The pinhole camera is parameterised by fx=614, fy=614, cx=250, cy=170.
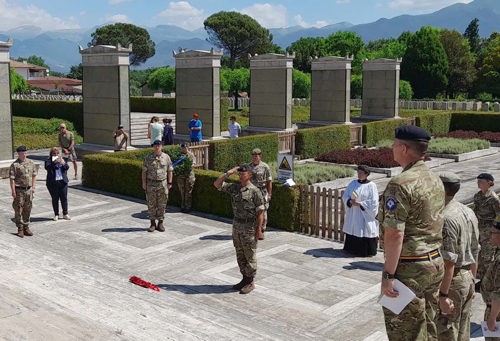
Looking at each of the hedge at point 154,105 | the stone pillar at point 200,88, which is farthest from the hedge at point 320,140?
the hedge at point 154,105

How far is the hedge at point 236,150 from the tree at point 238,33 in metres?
83.7

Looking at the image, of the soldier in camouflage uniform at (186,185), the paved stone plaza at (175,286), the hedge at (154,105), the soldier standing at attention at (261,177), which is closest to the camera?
the paved stone plaza at (175,286)

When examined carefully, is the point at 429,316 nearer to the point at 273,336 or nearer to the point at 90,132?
the point at 273,336

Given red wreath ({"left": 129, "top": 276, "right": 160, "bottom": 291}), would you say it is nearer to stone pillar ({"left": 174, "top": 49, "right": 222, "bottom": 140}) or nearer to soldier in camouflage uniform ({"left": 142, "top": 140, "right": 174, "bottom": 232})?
soldier in camouflage uniform ({"left": 142, "top": 140, "right": 174, "bottom": 232})

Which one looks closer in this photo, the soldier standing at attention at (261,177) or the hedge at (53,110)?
the soldier standing at attention at (261,177)

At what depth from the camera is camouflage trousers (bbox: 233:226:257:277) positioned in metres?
8.91

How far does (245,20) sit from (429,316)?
344 feet

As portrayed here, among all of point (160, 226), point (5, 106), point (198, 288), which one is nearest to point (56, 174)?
point (160, 226)

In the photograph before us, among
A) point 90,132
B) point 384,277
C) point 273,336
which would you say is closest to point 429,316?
point 384,277

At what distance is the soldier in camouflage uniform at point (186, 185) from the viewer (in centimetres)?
1426

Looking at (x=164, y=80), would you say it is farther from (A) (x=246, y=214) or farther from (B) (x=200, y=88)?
(A) (x=246, y=214)

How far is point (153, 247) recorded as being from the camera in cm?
1151

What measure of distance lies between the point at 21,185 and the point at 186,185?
3.78 metres

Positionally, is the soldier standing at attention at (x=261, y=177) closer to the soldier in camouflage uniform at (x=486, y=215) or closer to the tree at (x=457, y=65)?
the soldier in camouflage uniform at (x=486, y=215)
